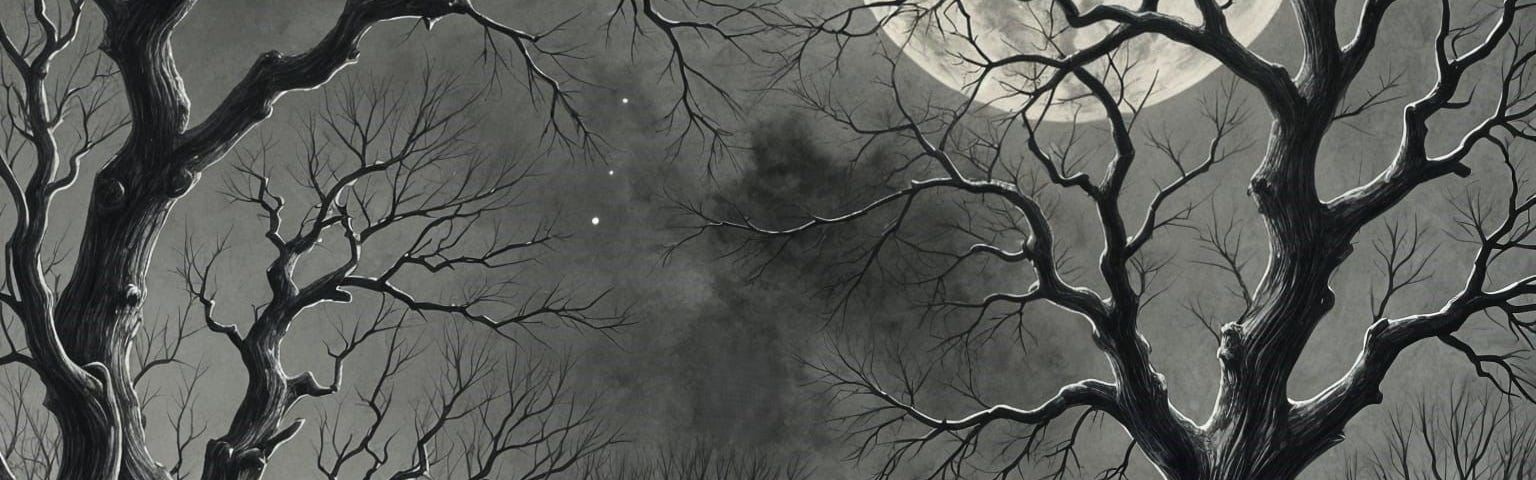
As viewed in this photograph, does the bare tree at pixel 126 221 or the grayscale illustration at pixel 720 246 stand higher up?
the grayscale illustration at pixel 720 246

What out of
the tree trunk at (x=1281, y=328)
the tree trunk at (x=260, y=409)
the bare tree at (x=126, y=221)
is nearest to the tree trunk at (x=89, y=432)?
the bare tree at (x=126, y=221)

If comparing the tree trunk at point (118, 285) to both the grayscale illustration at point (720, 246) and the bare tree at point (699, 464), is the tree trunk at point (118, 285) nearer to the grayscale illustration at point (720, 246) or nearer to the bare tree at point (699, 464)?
the grayscale illustration at point (720, 246)

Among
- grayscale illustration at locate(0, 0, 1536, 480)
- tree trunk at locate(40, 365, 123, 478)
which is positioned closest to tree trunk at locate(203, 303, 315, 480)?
tree trunk at locate(40, 365, 123, 478)

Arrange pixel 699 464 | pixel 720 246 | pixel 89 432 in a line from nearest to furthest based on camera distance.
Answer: pixel 89 432 → pixel 699 464 → pixel 720 246

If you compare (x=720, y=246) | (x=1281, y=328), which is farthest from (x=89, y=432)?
(x=720, y=246)

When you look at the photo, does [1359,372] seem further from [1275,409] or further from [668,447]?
[668,447]

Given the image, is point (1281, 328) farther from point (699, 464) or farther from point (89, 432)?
point (699, 464)

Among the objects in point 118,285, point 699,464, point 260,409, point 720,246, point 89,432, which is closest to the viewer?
point 89,432

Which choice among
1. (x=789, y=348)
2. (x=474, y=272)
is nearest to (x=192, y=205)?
(x=474, y=272)

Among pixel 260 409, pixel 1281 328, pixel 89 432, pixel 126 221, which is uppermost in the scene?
pixel 126 221

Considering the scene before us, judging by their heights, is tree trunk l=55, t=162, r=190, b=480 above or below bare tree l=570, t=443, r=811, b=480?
below

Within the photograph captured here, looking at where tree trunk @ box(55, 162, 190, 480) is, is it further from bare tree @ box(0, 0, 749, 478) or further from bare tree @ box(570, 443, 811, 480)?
bare tree @ box(570, 443, 811, 480)

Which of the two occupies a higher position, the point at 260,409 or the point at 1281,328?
the point at 1281,328

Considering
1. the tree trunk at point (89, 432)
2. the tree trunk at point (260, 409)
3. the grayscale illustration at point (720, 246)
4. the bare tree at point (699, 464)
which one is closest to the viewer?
the tree trunk at point (89, 432)
